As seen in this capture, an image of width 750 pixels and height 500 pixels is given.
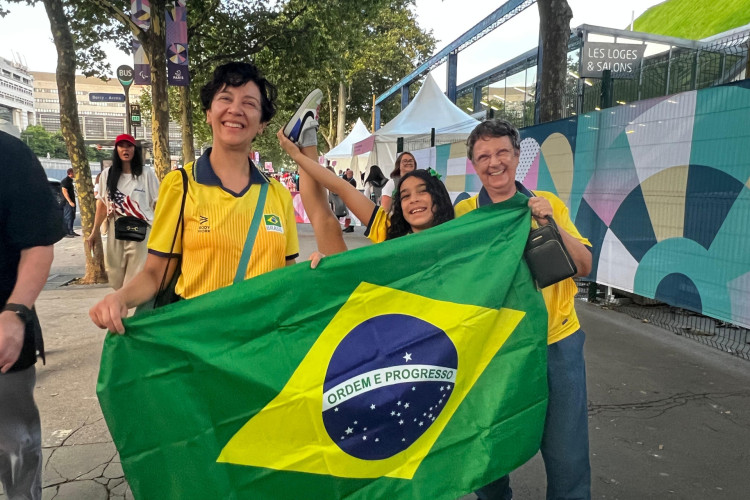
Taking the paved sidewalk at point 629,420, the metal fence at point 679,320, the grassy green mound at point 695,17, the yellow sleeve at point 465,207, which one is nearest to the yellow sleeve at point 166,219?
the yellow sleeve at point 465,207

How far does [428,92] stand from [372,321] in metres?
12.2

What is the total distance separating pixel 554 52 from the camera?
290 inches

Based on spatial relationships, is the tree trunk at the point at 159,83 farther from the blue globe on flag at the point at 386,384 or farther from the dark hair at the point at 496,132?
the blue globe on flag at the point at 386,384

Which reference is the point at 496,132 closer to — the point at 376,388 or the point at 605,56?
the point at 376,388

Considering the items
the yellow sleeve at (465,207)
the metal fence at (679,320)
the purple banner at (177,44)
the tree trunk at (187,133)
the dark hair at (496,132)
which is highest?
the purple banner at (177,44)

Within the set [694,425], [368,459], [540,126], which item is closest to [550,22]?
[540,126]

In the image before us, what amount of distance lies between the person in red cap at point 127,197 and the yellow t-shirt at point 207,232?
4.10m

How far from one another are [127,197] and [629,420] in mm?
5186

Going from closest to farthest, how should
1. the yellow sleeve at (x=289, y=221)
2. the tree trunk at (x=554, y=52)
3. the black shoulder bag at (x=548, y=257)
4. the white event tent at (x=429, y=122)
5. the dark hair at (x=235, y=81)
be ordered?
the black shoulder bag at (x=548, y=257)
the dark hair at (x=235, y=81)
the yellow sleeve at (x=289, y=221)
the tree trunk at (x=554, y=52)
the white event tent at (x=429, y=122)

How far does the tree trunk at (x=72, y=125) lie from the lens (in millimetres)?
8008

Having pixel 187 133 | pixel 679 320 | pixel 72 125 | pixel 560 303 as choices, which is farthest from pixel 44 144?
pixel 560 303

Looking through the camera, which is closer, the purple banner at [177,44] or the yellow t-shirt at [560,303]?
the yellow t-shirt at [560,303]

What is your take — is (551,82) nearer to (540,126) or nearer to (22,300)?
(540,126)

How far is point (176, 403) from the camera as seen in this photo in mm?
1797
